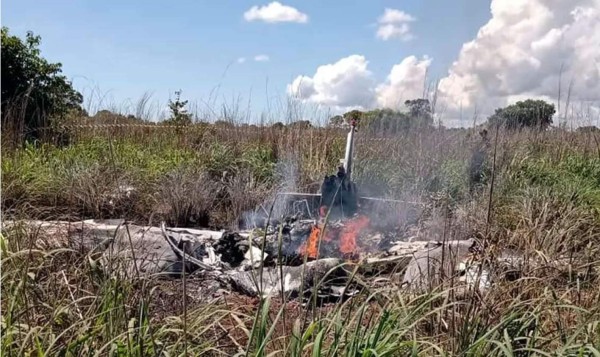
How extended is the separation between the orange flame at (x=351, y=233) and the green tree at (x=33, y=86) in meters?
5.07

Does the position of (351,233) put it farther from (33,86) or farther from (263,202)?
(33,86)

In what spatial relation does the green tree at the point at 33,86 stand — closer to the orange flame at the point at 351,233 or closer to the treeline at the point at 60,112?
the treeline at the point at 60,112

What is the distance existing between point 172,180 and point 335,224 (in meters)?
1.91

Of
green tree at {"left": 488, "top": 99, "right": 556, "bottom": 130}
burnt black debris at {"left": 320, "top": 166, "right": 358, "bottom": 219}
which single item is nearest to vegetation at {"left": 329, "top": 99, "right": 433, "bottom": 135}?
green tree at {"left": 488, "top": 99, "right": 556, "bottom": 130}

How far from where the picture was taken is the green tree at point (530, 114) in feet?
31.7

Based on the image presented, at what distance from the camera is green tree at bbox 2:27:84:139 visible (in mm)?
8711

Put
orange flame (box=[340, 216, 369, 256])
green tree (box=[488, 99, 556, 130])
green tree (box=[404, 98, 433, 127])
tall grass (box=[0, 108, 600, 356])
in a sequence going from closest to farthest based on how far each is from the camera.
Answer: tall grass (box=[0, 108, 600, 356]), orange flame (box=[340, 216, 369, 256]), green tree (box=[404, 98, 433, 127]), green tree (box=[488, 99, 556, 130])

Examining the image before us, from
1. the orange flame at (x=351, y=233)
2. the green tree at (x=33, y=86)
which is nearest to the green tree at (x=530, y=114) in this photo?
the orange flame at (x=351, y=233)

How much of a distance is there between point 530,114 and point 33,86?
24.4 ft

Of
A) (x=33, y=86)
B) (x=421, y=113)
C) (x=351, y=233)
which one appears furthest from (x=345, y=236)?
(x=33, y=86)

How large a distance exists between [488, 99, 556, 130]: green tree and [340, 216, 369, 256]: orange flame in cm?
476

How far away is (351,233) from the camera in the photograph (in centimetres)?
515

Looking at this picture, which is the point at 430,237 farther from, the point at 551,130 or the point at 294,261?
the point at 551,130

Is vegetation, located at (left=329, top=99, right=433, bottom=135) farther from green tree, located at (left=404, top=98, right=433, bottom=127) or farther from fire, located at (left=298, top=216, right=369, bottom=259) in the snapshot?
fire, located at (left=298, top=216, right=369, bottom=259)
